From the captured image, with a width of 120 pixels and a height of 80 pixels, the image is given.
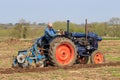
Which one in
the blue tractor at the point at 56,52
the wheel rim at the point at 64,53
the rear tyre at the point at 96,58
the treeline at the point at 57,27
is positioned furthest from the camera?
the treeline at the point at 57,27

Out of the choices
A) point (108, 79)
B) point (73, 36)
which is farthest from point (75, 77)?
point (73, 36)

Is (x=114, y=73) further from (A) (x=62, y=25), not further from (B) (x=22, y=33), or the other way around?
(B) (x=22, y=33)

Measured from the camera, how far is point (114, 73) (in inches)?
498

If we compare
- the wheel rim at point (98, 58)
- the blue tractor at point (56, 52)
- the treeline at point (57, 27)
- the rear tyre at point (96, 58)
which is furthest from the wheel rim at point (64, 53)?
the treeline at point (57, 27)

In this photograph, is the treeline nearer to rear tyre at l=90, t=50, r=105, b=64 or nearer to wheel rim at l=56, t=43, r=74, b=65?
rear tyre at l=90, t=50, r=105, b=64

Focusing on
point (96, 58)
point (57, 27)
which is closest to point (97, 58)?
point (96, 58)

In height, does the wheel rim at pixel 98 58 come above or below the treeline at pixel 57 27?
below

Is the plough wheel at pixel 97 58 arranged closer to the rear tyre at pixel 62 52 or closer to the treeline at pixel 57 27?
the rear tyre at pixel 62 52

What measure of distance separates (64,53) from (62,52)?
17cm

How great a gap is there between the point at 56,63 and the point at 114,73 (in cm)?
309

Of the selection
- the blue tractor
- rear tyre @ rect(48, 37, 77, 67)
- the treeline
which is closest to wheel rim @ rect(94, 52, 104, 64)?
the blue tractor

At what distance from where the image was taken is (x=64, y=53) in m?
15.6

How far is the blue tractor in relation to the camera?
48.7 feet

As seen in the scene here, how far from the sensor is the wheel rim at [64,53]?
15289 millimetres
